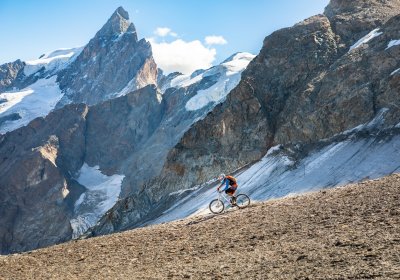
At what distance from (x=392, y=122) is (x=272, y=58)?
106ft

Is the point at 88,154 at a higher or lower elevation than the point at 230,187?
higher

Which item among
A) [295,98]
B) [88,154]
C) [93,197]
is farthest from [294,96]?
[88,154]

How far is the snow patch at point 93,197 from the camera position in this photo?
13962 cm

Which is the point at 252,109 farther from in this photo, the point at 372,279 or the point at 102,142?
the point at 102,142

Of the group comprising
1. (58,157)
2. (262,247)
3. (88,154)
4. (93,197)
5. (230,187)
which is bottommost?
(262,247)

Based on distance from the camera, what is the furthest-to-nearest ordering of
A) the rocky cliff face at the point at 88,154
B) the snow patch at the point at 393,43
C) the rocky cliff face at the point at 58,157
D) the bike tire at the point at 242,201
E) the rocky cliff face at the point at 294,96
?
the rocky cliff face at the point at 88,154, the rocky cliff face at the point at 58,157, the snow patch at the point at 393,43, the rocky cliff face at the point at 294,96, the bike tire at the point at 242,201

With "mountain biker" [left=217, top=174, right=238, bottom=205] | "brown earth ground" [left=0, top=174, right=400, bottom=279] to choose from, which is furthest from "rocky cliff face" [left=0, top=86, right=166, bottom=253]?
"brown earth ground" [left=0, top=174, right=400, bottom=279]

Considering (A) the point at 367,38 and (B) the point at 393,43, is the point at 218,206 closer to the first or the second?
(B) the point at 393,43

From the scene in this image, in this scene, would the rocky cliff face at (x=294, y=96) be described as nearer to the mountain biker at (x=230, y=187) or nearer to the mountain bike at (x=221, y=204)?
the mountain bike at (x=221, y=204)

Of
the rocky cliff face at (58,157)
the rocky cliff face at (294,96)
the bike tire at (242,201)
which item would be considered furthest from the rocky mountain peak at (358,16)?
the rocky cliff face at (58,157)

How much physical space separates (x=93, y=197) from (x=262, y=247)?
490ft

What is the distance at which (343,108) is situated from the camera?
2384 inches

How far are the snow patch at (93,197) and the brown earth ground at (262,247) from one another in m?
115

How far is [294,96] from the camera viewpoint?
2776 inches
